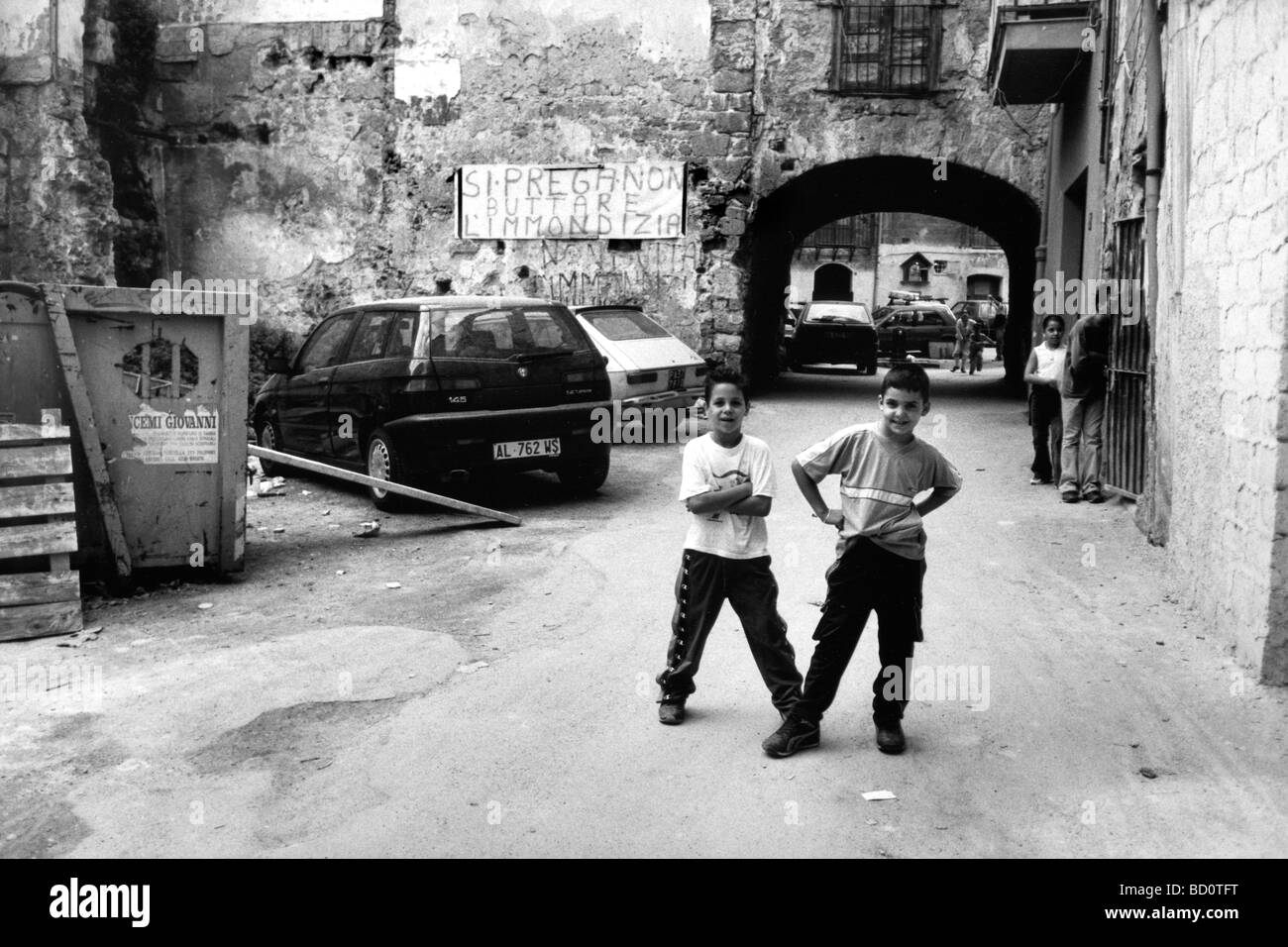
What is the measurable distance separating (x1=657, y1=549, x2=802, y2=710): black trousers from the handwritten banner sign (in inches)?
478

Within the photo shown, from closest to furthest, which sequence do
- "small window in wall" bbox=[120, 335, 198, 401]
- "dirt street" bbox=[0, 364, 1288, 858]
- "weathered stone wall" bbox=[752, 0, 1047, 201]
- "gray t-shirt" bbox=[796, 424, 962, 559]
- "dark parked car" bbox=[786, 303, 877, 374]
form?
"dirt street" bbox=[0, 364, 1288, 858]
"gray t-shirt" bbox=[796, 424, 962, 559]
"small window in wall" bbox=[120, 335, 198, 401]
"weathered stone wall" bbox=[752, 0, 1047, 201]
"dark parked car" bbox=[786, 303, 877, 374]

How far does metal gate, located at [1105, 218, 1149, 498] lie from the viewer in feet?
30.3

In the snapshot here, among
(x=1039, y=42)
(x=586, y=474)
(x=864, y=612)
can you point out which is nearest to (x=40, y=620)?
(x=864, y=612)

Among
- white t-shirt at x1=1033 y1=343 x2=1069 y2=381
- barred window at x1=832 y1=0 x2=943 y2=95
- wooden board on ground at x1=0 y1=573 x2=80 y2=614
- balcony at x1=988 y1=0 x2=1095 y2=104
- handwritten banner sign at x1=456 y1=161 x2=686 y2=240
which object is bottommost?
wooden board on ground at x1=0 y1=573 x2=80 y2=614

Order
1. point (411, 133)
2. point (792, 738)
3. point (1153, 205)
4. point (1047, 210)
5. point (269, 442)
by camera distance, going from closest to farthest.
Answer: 1. point (792, 738)
2. point (1153, 205)
3. point (269, 442)
4. point (1047, 210)
5. point (411, 133)

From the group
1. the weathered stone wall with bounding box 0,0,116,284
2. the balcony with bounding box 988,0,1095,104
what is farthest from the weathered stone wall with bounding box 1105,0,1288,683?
the weathered stone wall with bounding box 0,0,116,284

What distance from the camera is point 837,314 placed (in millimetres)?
24422

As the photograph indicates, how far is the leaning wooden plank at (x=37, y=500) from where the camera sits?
6.62 metres

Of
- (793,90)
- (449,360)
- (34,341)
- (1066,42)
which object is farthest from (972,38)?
(34,341)

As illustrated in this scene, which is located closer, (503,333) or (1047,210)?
(503,333)

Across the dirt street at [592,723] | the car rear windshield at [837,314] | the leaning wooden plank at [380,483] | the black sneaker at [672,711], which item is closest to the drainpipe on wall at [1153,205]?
the dirt street at [592,723]

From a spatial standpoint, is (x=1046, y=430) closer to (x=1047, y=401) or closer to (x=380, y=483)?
(x=1047, y=401)

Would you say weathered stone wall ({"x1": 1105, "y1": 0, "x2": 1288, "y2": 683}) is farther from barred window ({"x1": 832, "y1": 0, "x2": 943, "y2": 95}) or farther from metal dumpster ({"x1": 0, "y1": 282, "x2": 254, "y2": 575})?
barred window ({"x1": 832, "y1": 0, "x2": 943, "y2": 95})

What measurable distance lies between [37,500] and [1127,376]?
24.8 ft
